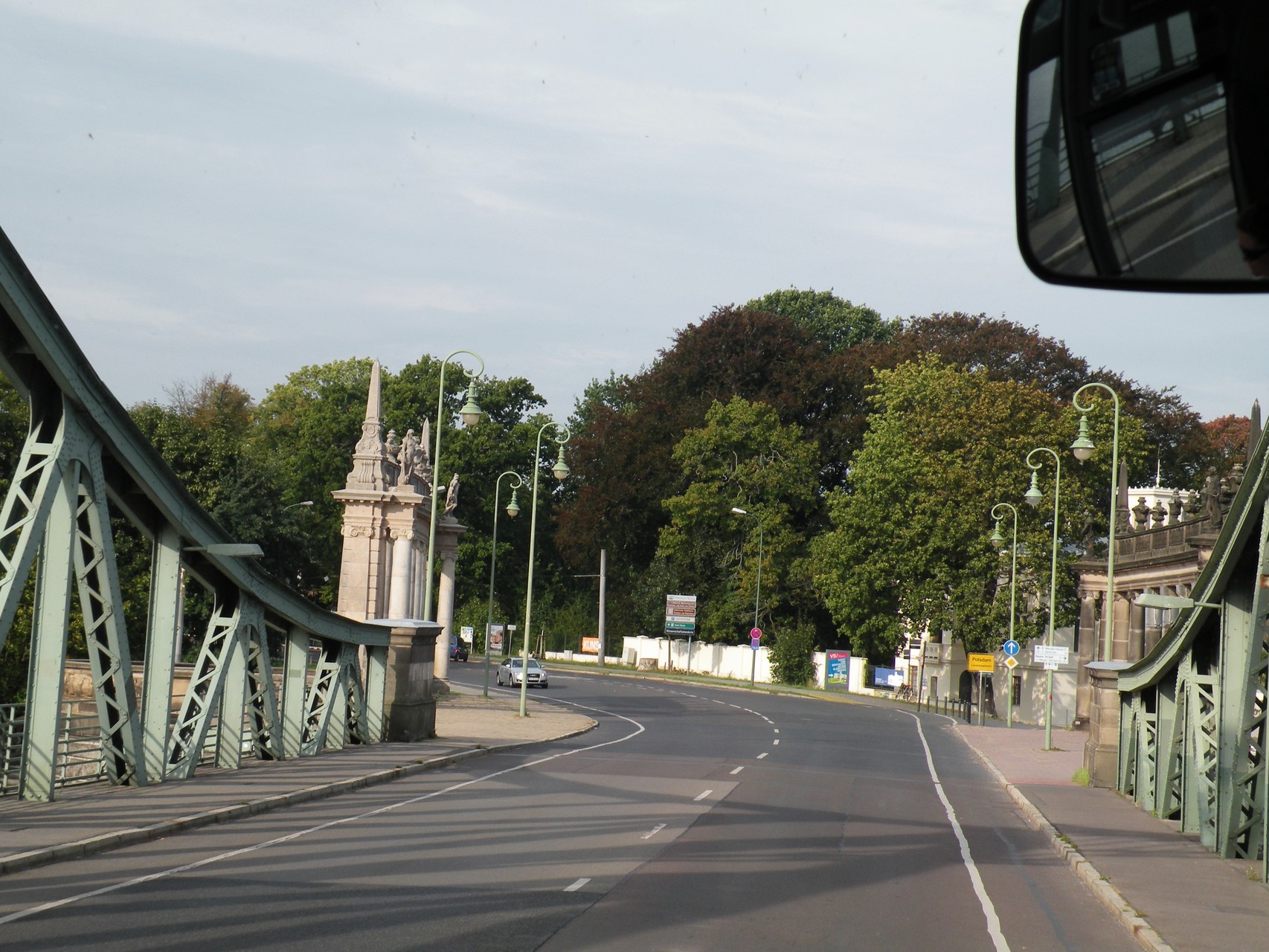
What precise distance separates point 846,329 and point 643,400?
16.2 meters

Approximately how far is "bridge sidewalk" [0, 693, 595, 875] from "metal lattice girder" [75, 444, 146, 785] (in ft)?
1.45

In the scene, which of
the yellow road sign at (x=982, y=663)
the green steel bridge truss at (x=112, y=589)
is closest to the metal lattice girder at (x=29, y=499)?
the green steel bridge truss at (x=112, y=589)

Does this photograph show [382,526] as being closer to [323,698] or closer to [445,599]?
[445,599]

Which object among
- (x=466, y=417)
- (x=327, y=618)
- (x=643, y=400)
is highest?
(x=643, y=400)

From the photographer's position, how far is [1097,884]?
13.9 meters

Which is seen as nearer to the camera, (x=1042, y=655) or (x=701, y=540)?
(x=1042, y=655)

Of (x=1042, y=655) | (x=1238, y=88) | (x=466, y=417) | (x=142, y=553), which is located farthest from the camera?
(x=142, y=553)

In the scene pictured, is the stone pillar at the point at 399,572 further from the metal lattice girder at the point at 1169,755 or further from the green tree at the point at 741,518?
the green tree at the point at 741,518

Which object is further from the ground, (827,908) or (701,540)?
(701,540)

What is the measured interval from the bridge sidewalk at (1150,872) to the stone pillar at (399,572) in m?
19.9

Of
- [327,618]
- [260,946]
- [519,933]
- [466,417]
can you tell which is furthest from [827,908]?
[466,417]

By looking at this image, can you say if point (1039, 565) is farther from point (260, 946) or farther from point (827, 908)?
point (260, 946)

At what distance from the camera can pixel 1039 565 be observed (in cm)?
5591

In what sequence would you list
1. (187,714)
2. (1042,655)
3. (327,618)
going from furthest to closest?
(1042,655)
(327,618)
(187,714)
